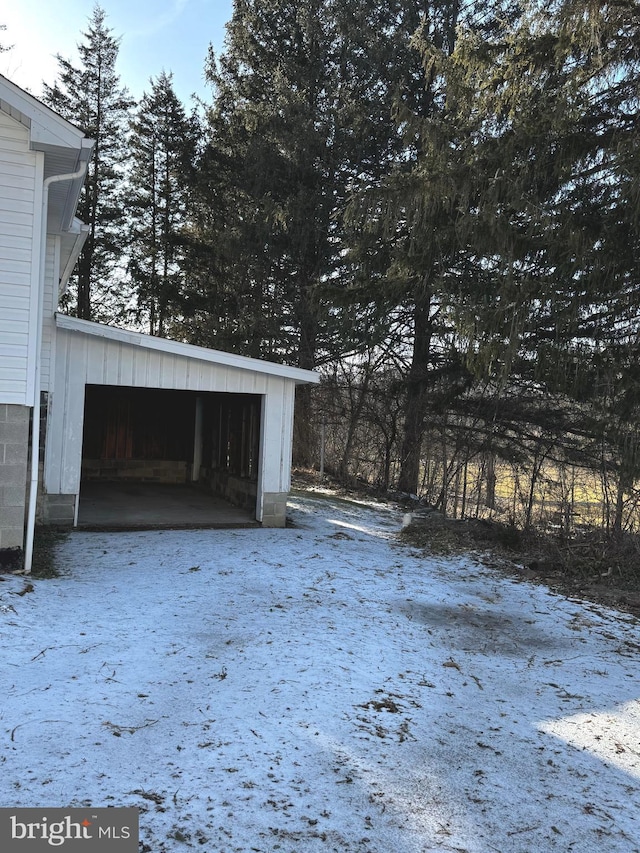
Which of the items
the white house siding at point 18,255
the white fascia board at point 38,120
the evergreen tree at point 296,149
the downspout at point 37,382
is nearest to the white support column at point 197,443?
the evergreen tree at point 296,149

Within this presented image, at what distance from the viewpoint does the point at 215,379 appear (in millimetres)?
9312

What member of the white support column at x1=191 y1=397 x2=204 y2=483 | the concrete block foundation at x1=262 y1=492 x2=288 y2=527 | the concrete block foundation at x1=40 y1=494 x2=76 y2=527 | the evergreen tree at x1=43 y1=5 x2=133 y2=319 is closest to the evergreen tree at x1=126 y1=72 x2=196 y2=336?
the evergreen tree at x1=43 y1=5 x2=133 y2=319

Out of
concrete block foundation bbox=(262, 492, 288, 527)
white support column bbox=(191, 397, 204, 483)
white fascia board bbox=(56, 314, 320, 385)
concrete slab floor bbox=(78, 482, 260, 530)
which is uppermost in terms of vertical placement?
white fascia board bbox=(56, 314, 320, 385)

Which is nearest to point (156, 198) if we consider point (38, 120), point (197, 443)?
point (197, 443)

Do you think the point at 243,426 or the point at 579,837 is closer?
the point at 579,837

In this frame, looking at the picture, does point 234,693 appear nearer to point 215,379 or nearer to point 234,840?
point 234,840

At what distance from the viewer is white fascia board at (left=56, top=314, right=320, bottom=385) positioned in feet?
27.8

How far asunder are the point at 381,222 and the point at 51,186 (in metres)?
5.03

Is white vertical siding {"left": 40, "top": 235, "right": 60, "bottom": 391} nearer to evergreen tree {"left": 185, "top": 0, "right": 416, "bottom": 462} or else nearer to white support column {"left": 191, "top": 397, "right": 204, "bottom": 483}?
evergreen tree {"left": 185, "top": 0, "right": 416, "bottom": 462}

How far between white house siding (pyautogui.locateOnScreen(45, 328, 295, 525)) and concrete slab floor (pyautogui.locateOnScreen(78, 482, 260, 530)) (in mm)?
822

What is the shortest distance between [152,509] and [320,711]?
769 centimetres

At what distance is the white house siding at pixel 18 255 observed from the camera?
19.4 ft

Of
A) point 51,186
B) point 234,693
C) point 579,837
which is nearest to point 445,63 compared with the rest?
point 51,186

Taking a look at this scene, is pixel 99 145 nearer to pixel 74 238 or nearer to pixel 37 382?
pixel 74 238
